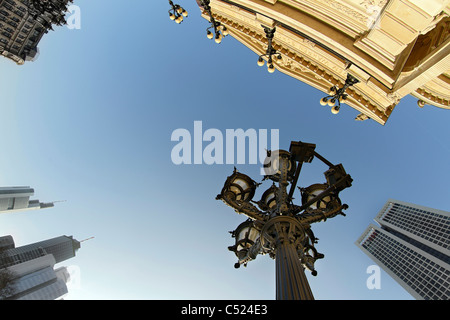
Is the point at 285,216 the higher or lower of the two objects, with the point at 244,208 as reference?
lower

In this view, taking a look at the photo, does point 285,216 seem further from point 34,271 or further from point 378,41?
point 34,271

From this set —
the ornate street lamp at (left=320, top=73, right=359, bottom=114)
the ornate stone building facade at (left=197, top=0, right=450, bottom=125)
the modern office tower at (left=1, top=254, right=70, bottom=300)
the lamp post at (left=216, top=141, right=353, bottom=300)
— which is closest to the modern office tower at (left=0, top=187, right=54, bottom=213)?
the modern office tower at (left=1, top=254, right=70, bottom=300)

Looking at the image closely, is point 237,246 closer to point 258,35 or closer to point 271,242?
point 271,242

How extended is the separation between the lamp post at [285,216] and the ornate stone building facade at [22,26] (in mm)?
54665

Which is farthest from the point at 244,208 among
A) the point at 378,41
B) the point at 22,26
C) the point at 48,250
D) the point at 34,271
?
the point at 48,250

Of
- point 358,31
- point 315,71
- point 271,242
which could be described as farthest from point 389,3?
point 271,242

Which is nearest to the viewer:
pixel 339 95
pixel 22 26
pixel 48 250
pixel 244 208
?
pixel 244 208

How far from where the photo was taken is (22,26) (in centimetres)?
4594

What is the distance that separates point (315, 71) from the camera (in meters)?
13.0

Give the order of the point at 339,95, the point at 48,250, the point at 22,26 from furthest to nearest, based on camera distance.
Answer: the point at 48,250 → the point at 22,26 → the point at 339,95

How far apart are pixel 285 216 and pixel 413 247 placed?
14286 cm

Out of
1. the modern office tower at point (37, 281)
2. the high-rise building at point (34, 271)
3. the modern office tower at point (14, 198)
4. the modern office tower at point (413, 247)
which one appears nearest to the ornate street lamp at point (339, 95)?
the high-rise building at point (34, 271)

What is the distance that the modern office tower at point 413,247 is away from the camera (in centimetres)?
9162
